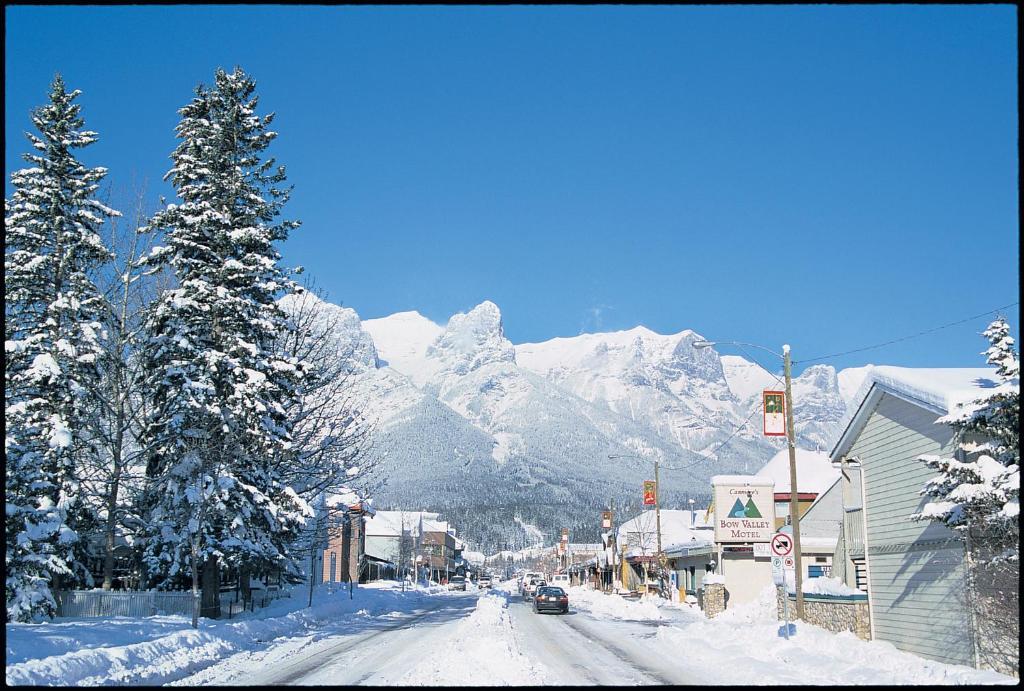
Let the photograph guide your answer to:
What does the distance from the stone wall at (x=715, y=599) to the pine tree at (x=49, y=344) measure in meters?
26.2

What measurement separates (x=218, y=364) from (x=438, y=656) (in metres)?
13.4

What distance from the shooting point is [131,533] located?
105 ft

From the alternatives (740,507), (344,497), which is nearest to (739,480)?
(740,507)

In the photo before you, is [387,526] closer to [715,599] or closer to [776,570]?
[776,570]

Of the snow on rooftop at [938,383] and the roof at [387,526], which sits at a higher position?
the snow on rooftop at [938,383]

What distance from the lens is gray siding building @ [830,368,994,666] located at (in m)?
20.1

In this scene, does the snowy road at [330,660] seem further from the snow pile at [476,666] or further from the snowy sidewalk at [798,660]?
the snowy sidewalk at [798,660]

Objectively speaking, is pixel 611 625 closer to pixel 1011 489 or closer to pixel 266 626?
pixel 266 626

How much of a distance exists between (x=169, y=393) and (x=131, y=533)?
5.98 meters

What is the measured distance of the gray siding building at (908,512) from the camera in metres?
20.1

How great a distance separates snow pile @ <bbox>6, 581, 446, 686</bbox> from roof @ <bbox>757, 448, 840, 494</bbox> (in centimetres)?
4513

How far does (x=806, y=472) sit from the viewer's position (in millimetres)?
67625

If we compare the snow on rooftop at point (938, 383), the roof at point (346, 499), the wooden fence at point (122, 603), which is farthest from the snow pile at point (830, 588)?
the wooden fence at point (122, 603)

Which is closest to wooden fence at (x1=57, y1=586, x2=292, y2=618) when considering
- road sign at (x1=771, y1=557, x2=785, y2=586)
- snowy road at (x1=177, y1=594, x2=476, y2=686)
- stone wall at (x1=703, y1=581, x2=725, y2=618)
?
snowy road at (x1=177, y1=594, x2=476, y2=686)
